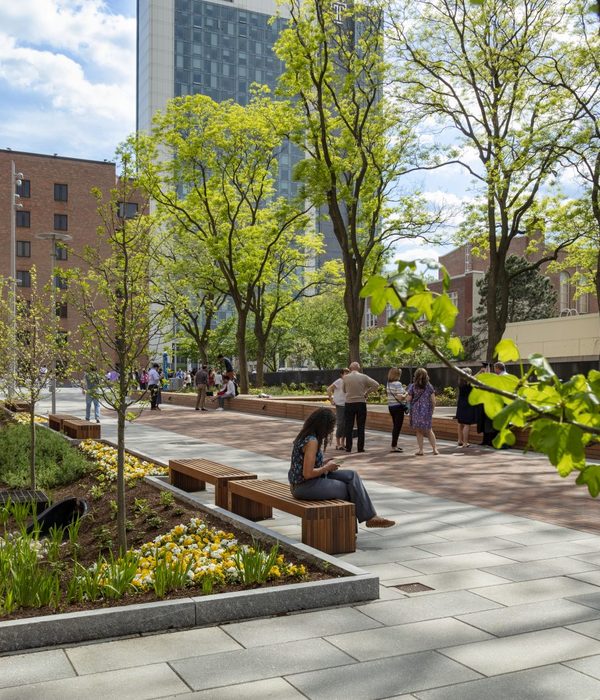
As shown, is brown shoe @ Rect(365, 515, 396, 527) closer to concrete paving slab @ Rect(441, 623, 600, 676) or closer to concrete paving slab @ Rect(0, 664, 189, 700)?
concrete paving slab @ Rect(441, 623, 600, 676)

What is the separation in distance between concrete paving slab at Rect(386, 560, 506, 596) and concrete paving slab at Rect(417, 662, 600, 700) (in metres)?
→ 1.68

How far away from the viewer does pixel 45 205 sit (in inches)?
3022

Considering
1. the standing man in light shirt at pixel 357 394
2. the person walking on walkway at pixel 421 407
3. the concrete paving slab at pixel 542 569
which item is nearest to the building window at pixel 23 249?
the standing man in light shirt at pixel 357 394

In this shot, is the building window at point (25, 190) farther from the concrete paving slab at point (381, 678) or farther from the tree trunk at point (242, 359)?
the concrete paving slab at point (381, 678)

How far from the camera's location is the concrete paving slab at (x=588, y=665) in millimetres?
4355

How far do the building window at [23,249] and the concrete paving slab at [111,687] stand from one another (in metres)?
75.4

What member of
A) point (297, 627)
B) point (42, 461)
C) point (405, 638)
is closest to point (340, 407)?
point (42, 461)

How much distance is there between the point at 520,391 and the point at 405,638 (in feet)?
10.8

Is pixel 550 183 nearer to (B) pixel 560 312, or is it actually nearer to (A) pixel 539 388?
(A) pixel 539 388

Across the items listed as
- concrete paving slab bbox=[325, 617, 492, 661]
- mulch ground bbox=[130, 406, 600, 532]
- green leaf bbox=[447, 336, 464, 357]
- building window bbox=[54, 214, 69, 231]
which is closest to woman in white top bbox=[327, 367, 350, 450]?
mulch ground bbox=[130, 406, 600, 532]

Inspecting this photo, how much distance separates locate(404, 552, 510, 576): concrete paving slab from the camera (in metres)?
6.67

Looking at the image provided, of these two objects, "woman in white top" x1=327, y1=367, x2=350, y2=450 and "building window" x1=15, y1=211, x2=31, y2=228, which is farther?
"building window" x1=15, y1=211, x2=31, y2=228

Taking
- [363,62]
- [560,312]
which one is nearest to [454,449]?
[363,62]

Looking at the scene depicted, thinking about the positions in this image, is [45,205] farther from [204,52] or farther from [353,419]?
[353,419]
